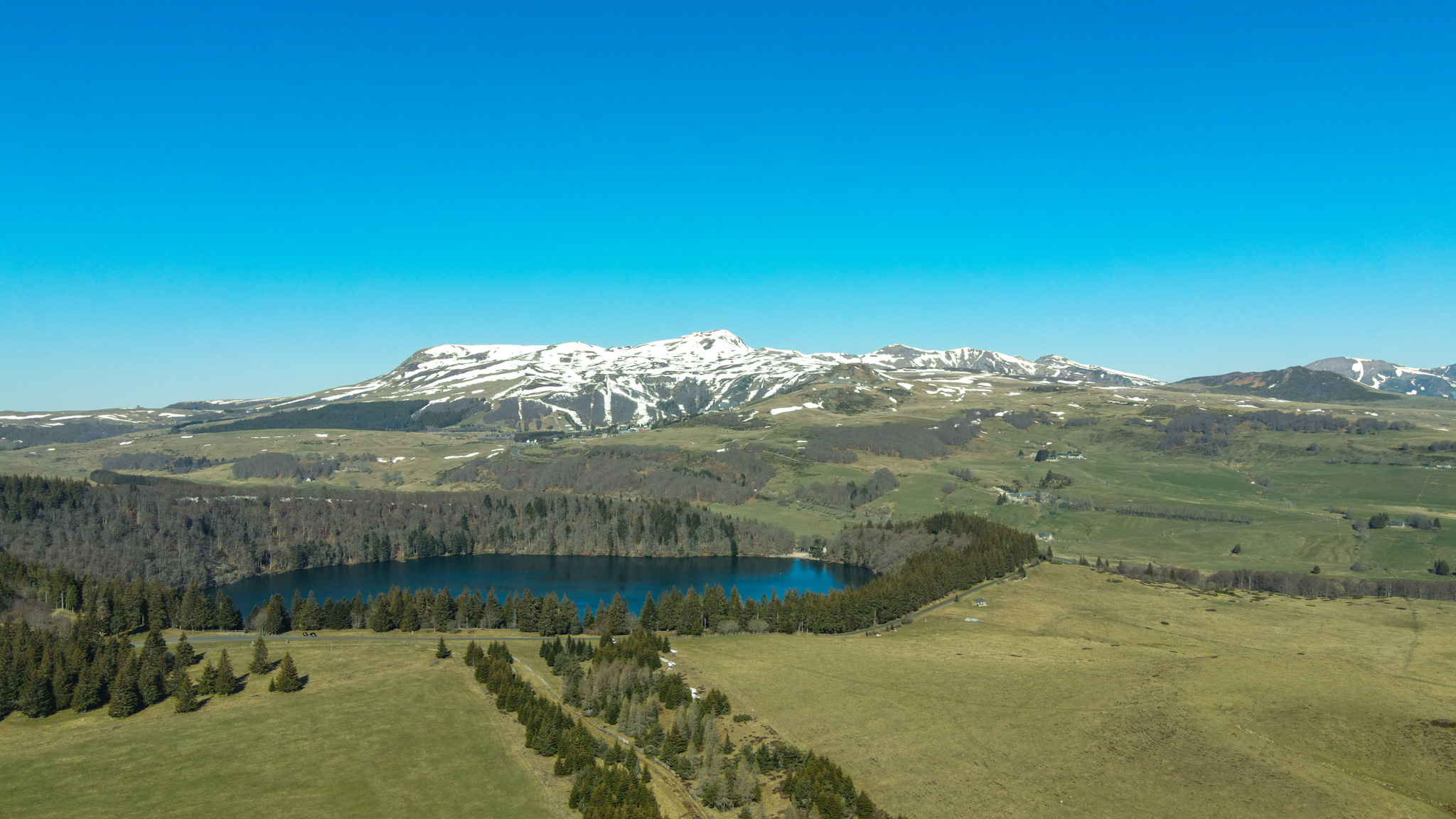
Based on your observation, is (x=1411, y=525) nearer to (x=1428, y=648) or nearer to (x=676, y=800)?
(x=1428, y=648)

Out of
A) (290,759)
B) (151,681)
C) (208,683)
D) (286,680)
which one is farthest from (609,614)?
(151,681)

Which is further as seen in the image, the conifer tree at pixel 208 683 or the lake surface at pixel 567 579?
the lake surface at pixel 567 579

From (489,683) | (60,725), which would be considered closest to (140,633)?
(60,725)

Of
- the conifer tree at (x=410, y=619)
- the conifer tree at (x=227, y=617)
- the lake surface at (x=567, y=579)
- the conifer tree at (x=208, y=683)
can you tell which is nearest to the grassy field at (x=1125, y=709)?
the conifer tree at (x=410, y=619)

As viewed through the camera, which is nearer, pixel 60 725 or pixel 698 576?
pixel 60 725

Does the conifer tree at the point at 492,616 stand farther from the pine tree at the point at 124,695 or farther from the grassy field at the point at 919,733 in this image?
the pine tree at the point at 124,695

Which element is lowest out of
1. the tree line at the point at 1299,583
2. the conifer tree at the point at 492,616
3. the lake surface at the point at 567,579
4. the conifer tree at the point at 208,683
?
the lake surface at the point at 567,579

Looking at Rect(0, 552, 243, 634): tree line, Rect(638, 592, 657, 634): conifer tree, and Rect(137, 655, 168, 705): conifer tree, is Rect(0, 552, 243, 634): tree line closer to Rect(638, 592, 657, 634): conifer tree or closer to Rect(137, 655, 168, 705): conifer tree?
Rect(137, 655, 168, 705): conifer tree
